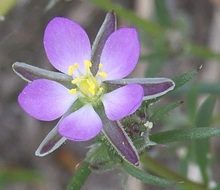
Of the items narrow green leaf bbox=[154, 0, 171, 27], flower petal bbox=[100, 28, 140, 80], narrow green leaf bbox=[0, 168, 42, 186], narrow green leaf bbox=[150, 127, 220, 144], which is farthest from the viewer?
narrow green leaf bbox=[0, 168, 42, 186]

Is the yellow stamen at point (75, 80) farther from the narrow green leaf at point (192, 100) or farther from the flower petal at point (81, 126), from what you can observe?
the narrow green leaf at point (192, 100)

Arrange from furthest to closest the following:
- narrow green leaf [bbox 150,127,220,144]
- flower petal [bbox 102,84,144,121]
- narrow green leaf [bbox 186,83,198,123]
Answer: narrow green leaf [bbox 186,83,198,123] → narrow green leaf [bbox 150,127,220,144] → flower petal [bbox 102,84,144,121]

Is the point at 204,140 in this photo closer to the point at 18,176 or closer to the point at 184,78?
the point at 184,78

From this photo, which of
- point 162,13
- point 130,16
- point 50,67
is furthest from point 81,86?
point 50,67

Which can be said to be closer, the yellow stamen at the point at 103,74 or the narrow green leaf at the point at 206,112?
the yellow stamen at the point at 103,74

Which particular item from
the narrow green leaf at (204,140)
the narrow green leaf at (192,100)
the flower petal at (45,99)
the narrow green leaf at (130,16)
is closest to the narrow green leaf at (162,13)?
the narrow green leaf at (130,16)

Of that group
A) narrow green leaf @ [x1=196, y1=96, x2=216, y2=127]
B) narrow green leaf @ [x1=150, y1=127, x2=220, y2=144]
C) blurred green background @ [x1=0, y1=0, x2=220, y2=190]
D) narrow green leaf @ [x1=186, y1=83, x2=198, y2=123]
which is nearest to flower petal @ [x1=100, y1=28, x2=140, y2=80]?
narrow green leaf @ [x1=150, y1=127, x2=220, y2=144]

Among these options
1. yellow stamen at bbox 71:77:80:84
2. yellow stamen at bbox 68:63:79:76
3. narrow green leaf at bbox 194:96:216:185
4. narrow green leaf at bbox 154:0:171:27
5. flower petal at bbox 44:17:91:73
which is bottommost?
narrow green leaf at bbox 194:96:216:185

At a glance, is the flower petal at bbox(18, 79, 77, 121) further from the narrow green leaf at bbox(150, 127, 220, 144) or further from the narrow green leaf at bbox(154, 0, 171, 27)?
the narrow green leaf at bbox(154, 0, 171, 27)
